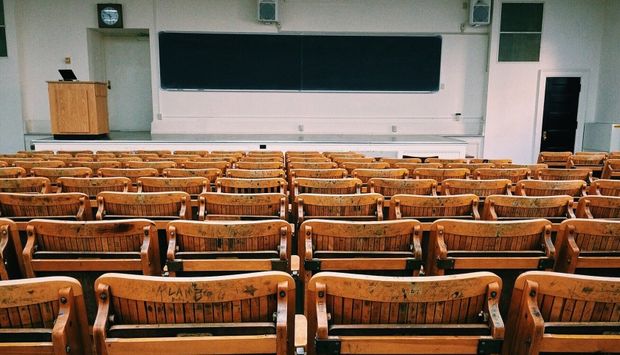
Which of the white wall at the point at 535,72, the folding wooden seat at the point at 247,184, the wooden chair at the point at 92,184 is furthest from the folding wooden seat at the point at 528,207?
the white wall at the point at 535,72

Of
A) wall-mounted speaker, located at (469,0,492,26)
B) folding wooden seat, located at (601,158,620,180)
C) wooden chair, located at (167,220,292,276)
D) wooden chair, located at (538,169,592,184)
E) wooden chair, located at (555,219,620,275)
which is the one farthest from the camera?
wall-mounted speaker, located at (469,0,492,26)

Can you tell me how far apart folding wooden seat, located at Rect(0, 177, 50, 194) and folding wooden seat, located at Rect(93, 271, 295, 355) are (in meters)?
2.38

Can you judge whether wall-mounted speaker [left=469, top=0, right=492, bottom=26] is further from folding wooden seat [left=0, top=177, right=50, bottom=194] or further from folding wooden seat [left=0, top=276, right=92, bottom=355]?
folding wooden seat [left=0, top=276, right=92, bottom=355]

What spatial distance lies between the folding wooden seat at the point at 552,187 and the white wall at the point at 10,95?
10.2 metres

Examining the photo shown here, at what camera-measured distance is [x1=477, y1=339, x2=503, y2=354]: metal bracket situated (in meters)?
1.30

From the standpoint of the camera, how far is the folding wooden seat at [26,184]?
3217 mm

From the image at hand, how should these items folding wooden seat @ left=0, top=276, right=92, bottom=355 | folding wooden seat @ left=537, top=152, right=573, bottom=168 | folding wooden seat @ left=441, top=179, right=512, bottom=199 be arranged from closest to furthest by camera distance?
1. folding wooden seat @ left=0, top=276, right=92, bottom=355
2. folding wooden seat @ left=441, top=179, right=512, bottom=199
3. folding wooden seat @ left=537, top=152, right=573, bottom=168

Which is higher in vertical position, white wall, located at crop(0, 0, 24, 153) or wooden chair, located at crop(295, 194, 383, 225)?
white wall, located at crop(0, 0, 24, 153)

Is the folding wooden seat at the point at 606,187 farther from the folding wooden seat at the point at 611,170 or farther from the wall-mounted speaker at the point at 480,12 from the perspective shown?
the wall-mounted speaker at the point at 480,12

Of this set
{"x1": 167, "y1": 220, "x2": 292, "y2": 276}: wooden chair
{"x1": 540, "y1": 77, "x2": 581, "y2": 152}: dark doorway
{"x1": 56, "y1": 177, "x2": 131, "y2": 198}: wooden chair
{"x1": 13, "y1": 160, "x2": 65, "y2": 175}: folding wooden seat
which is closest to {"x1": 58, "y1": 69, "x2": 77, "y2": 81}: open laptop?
{"x1": 13, "y1": 160, "x2": 65, "y2": 175}: folding wooden seat

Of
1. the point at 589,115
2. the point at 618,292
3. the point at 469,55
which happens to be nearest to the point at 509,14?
the point at 469,55

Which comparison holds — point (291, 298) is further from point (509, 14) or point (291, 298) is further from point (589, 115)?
point (589, 115)

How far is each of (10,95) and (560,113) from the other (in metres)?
12.1

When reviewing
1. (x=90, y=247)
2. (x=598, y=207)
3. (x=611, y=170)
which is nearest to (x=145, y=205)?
(x=90, y=247)
